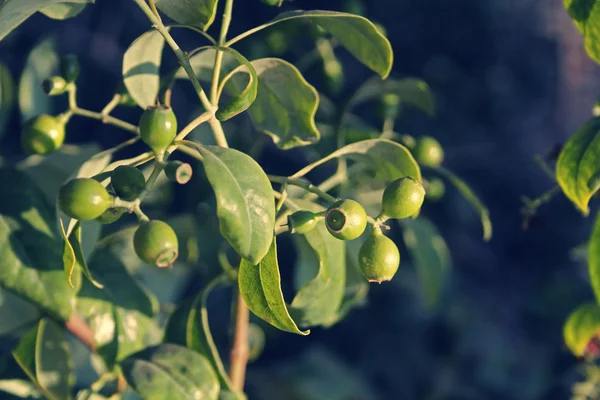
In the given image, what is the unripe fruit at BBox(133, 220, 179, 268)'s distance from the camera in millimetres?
1206

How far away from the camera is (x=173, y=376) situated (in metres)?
1.38

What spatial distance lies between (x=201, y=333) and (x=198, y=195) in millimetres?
665

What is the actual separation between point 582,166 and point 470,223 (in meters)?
1.93

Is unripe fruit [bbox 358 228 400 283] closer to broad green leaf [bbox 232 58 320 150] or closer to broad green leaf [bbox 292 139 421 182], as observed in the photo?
broad green leaf [bbox 292 139 421 182]

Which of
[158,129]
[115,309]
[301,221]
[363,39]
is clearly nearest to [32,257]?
[115,309]

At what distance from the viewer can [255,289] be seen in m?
1.22

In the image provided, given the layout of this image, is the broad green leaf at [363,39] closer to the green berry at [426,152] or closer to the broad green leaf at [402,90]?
the broad green leaf at [402,90]

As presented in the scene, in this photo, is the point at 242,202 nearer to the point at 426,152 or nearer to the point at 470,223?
the point at 426,152

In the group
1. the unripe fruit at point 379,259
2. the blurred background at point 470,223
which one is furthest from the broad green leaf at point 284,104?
the blurred background at point 470,223

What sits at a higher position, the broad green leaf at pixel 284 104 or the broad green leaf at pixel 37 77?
the broad green leaf at pixel 284 104

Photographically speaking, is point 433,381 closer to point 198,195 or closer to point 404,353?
point 404,353

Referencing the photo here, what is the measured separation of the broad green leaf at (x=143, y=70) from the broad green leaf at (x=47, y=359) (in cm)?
57

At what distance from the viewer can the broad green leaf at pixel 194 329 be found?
4.91ft

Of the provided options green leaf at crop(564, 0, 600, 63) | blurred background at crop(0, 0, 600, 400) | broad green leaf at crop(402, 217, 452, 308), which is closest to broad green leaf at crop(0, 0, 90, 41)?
green leaf at crop(564, 0, 600, 63)
